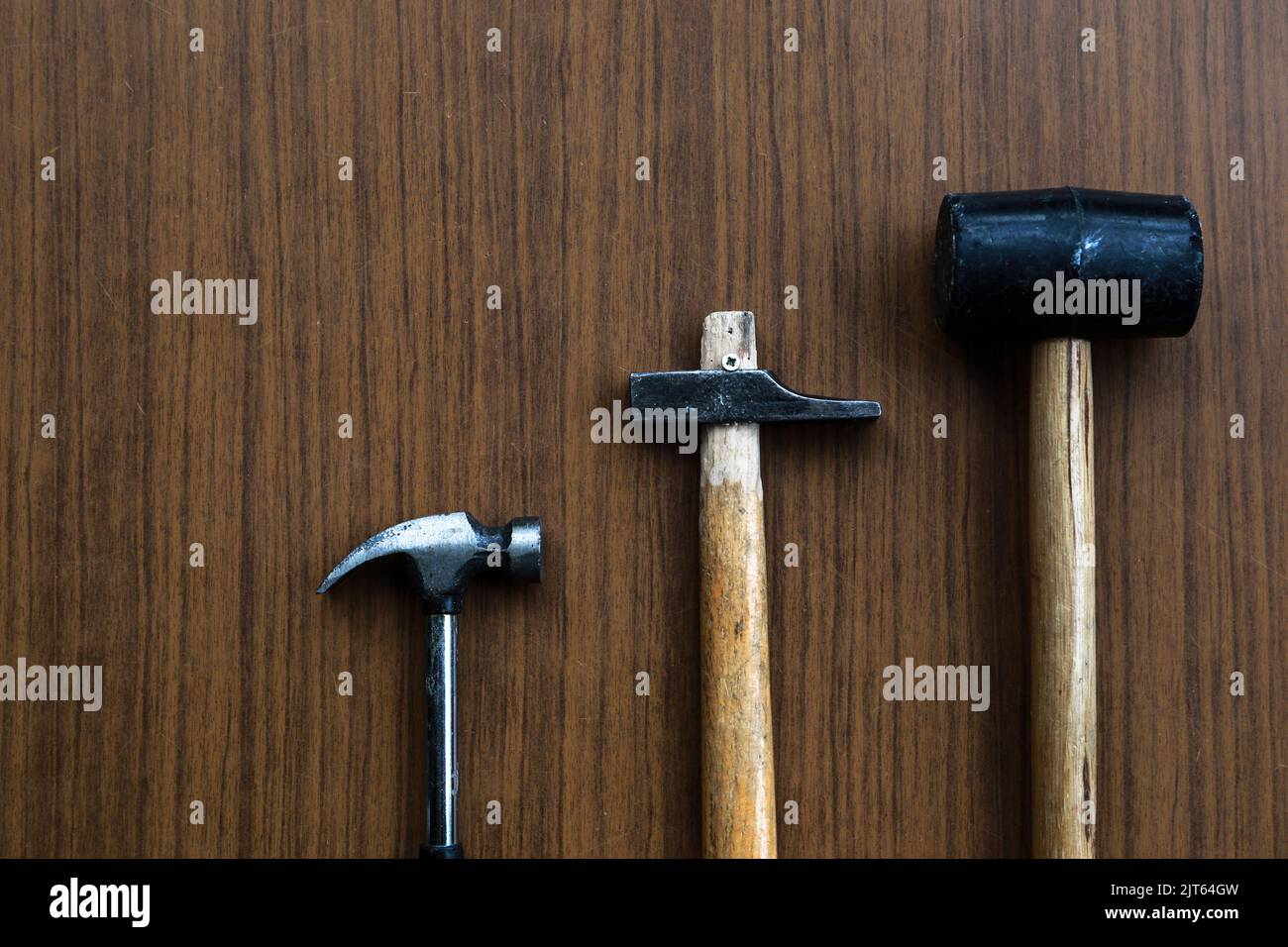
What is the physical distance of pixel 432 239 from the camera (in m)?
1.25

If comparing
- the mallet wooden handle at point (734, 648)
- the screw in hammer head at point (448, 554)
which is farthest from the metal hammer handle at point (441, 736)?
the mallet wooden handle at point (734, 648)

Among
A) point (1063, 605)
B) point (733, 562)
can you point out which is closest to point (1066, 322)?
point (1063, 605)

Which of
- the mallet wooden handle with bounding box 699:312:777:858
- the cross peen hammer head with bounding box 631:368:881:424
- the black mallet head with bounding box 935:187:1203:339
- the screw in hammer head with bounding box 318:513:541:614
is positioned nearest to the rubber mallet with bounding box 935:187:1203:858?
the black mallet head with bounding box 935:187:1203:339

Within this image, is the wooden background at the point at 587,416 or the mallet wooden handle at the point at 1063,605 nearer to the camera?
the mallet wooden handle at the point at 1063,605

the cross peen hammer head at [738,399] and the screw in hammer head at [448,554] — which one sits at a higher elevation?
the cross peen hammer head at [738,399]

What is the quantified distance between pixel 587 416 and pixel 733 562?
26cm

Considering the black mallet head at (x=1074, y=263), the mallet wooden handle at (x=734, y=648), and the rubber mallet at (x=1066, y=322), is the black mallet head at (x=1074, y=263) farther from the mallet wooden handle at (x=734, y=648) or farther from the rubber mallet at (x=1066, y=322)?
the mallet wooden handle at (x=734, y=648)

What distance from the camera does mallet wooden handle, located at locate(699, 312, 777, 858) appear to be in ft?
3.64

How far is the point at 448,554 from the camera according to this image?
Answer: 115 cm

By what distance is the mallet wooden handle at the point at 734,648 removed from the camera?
43.7 inches

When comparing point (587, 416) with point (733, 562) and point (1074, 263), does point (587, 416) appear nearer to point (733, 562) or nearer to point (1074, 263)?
point (733, 562)

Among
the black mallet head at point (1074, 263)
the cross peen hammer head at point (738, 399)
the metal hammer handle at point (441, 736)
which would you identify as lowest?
the metal hammer handle at point (441, 736)

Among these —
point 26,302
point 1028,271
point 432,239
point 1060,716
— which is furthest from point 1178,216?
point 26,302

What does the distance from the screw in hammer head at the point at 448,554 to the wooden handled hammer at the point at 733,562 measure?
0.20 metres
